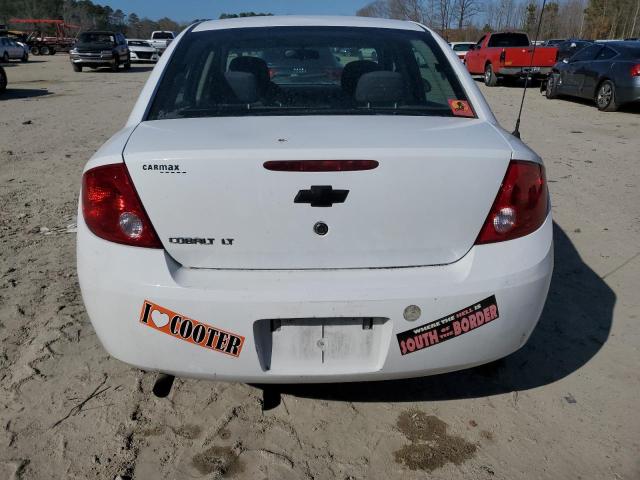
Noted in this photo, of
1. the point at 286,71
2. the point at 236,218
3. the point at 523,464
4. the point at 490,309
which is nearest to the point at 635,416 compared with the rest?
the point at 523,464

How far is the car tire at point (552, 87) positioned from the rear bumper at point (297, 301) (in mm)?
14499

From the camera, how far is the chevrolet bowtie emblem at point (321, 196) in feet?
6.40

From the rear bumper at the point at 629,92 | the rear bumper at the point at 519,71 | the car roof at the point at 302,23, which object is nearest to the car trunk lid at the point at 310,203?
the car roof at the point at 302,23

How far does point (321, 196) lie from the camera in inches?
77.0

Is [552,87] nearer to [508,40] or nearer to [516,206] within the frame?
[508,40]

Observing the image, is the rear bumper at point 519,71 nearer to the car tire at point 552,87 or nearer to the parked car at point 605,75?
the car tire at point 552,87

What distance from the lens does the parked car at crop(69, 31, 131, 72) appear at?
26344 mm

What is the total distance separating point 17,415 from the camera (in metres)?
2.47

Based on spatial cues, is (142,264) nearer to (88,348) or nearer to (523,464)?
(88,348)

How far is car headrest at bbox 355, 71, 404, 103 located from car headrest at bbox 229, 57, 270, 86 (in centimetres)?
51

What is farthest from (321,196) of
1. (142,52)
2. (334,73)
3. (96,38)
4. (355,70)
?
(142,52)

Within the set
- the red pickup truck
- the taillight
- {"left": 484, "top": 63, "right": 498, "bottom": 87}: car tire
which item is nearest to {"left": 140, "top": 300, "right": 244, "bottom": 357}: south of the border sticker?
the taillight

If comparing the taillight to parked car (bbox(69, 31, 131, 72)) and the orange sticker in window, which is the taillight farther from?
parked car (bbox(69, 31, 131, 72))

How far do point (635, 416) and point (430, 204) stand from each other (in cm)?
143
